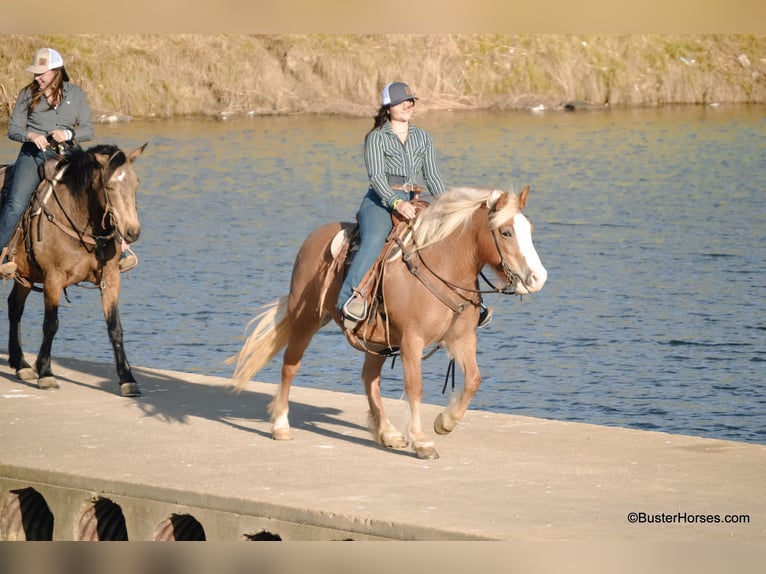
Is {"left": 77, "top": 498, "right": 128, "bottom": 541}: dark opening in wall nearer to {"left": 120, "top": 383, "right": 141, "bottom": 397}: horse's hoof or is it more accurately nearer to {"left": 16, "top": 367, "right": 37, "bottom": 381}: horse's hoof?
{"left": 120, "top": 383, "right": 141, "bottom": 397}: horse's hoof

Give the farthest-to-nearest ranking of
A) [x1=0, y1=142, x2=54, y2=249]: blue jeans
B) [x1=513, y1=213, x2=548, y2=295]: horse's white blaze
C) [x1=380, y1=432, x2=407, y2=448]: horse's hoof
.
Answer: [x1=0, y1=142, x2=54, y2=249]: blue jeans
[x1=380, y1=432, x2=407, y2=448]: horse's hoof
[x1=513, y1=213, x2=548, y2=295]: horse's white blaze

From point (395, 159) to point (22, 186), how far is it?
428 cm

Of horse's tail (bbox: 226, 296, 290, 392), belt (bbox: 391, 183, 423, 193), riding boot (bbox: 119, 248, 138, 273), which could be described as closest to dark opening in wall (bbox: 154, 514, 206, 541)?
horse's tail (bbox: 226, 296, 290, 392)

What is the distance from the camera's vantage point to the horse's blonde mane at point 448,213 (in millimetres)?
9281

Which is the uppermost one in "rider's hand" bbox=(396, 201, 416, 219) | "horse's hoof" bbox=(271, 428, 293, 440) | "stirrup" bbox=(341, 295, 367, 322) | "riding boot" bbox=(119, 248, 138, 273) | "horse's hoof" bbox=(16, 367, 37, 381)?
"rider's hand" bbox=(396, 201, 416, 219)

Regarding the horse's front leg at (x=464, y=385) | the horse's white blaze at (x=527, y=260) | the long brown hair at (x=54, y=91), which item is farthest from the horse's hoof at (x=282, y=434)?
the long brown hair at (x=54, y=91)

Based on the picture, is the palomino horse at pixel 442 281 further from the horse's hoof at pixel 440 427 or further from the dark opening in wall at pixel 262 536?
the dark opening in wall at pixel 262 536

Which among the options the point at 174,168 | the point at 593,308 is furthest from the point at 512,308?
the point at 174,168

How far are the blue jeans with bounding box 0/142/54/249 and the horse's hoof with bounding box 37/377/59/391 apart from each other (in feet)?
4.42

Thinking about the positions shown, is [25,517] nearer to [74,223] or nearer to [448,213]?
[74,223]

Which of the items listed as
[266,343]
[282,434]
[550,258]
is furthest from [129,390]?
[550,258]

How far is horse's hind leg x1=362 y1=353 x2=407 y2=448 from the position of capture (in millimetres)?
10156

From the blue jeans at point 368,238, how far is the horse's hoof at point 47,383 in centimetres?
402

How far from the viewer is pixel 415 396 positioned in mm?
9633
